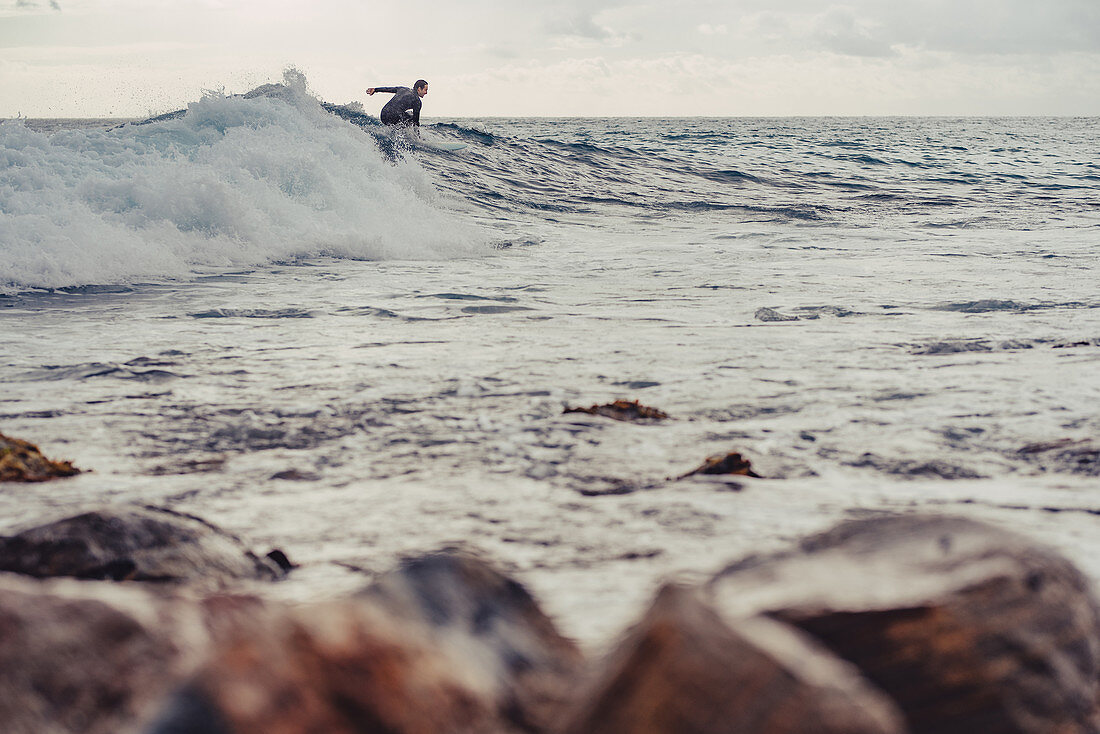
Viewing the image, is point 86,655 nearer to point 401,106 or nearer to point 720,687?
point 720,687

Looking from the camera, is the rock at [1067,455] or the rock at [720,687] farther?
the rock at [1067,455]

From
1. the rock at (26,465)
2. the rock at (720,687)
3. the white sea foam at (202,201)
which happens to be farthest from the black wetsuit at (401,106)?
the rock at (720,687)

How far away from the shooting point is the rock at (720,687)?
966 mm

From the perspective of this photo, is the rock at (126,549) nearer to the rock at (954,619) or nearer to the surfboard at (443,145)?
the rock at (954,619)

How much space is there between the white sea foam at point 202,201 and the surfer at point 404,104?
10.7 feet

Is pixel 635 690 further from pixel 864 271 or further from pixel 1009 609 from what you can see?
pixel 864 271

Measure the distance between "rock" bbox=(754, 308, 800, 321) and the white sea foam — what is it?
13.1 ft

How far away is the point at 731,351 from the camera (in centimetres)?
437

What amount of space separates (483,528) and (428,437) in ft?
2.78

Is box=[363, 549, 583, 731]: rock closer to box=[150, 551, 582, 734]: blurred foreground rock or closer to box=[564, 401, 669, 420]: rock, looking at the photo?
box=[150, 551, 582, 734]: blurred foreground rock

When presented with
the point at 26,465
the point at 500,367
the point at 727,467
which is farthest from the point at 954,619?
the point at 500,367

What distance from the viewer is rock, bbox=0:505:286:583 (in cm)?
169

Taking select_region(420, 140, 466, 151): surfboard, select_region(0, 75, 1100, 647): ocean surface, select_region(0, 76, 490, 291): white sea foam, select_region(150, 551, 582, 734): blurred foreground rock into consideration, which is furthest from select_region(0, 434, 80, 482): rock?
select_region(420, 140, 466, 151): surfboard

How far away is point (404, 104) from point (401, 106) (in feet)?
0.20
